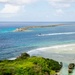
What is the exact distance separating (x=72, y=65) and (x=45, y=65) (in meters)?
8.31

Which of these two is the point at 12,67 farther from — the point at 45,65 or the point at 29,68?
the point at 45,65

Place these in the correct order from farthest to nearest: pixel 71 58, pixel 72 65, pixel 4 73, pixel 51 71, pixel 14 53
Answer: pixel 14 53 < pixel 71 58 < pixel 72 65 < pixel 51 71 < pixel 4 73

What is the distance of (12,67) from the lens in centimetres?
5191

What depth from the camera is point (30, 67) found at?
51906mm

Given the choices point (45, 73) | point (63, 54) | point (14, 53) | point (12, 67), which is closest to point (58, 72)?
point (45, 73)

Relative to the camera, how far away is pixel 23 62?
5741 centimetres

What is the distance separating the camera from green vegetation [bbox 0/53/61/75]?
50.0 metres

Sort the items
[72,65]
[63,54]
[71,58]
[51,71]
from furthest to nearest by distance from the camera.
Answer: [63,54] < [71,58] < [72,65] < [51,71]

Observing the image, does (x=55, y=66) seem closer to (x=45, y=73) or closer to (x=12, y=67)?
(x=45, y=73)

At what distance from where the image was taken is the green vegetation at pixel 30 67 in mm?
50000

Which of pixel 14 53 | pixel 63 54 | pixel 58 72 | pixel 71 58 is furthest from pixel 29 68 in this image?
pixel 14 53

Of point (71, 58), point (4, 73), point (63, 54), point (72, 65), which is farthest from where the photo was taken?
point (63, 54)

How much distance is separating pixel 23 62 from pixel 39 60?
3824mm

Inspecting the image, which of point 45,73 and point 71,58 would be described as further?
point 71,58
